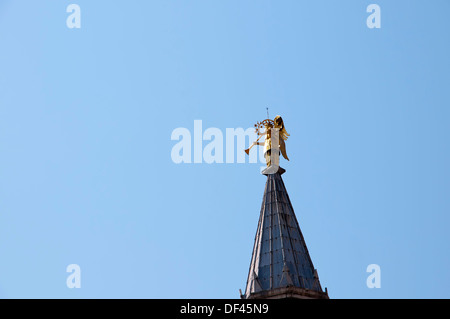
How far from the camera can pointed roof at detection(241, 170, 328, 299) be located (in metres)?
89.6

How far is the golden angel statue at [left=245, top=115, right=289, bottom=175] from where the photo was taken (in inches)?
3898

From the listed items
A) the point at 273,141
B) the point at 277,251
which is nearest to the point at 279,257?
the point at 277,251

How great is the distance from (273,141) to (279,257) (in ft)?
37.5

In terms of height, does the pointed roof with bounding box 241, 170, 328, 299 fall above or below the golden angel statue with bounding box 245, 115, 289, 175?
below

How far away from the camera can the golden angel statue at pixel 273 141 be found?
9900 cm

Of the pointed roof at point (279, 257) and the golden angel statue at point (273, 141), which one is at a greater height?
the golden angel statue at point (273, 141)

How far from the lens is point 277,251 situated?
92312 millimetres

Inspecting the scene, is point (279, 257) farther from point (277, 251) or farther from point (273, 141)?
point (273, 141)

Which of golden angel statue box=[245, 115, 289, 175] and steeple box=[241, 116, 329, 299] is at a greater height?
golden angel statue box=[245, 115, 289, 175]
